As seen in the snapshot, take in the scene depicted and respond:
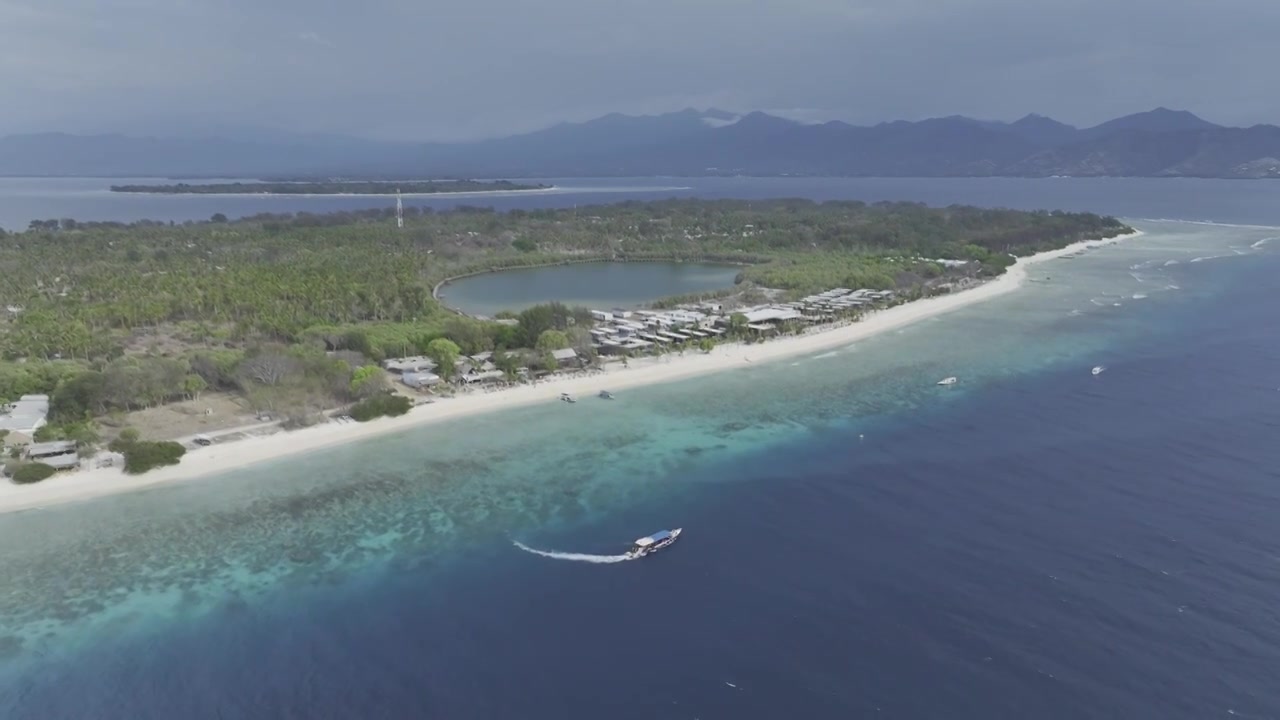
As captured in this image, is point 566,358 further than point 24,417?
Yes

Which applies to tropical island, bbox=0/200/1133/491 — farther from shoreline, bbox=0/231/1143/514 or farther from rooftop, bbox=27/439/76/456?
shoreline, bbox=0/231/1143/514

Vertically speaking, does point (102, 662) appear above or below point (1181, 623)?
below

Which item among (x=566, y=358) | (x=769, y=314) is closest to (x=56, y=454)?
(x=566, y=358)

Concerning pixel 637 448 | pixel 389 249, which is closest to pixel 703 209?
pixel 389 249

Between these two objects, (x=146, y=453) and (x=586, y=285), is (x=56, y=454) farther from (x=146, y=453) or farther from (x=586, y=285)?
(x=586, y=285)

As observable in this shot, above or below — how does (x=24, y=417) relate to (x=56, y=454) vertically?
above

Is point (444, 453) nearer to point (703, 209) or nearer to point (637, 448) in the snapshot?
point (637, 448)
